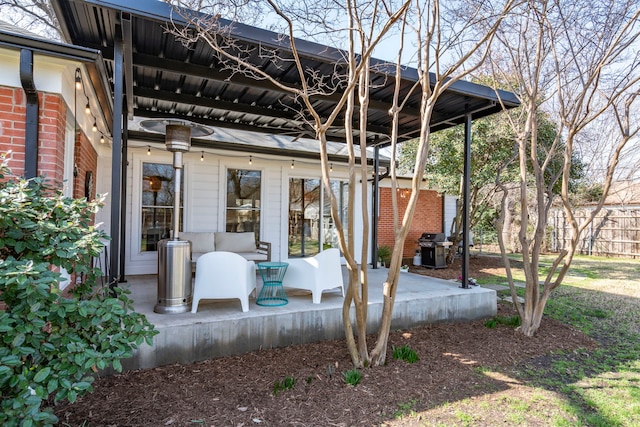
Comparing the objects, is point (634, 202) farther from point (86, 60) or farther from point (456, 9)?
point (86, 60)

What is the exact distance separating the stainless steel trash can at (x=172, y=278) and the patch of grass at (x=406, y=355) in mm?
2259

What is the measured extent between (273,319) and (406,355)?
140cm

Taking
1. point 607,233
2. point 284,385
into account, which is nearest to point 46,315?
point 284,385

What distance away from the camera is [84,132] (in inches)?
185

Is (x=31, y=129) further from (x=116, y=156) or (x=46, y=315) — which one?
(x=46, y=315)

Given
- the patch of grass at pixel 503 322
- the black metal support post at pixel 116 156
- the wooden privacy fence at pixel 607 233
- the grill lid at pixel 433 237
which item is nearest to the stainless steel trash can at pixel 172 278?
the black metal support post at pixel 116 156

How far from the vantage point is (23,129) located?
3068mm

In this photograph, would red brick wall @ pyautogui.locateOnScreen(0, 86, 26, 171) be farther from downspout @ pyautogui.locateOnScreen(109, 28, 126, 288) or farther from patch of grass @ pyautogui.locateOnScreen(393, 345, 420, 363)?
patch of grass @ pyautogui.locateOnScreen(393, 345, 420, 363)

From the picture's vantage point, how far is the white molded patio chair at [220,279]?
4000mm

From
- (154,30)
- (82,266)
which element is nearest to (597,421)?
(82,266)

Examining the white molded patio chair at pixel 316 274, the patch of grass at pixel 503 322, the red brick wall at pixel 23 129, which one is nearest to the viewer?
the red brick wall at pixel 23 129

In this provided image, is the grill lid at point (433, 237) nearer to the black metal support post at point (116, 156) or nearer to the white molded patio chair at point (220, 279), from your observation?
the white molded patio chair at point (220, 279)

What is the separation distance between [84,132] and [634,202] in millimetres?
19283

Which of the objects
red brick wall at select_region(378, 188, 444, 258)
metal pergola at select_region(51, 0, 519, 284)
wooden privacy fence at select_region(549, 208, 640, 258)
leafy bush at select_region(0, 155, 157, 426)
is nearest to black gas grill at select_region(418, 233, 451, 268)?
red brick wall at select_region(378, 188, 444, 258)
